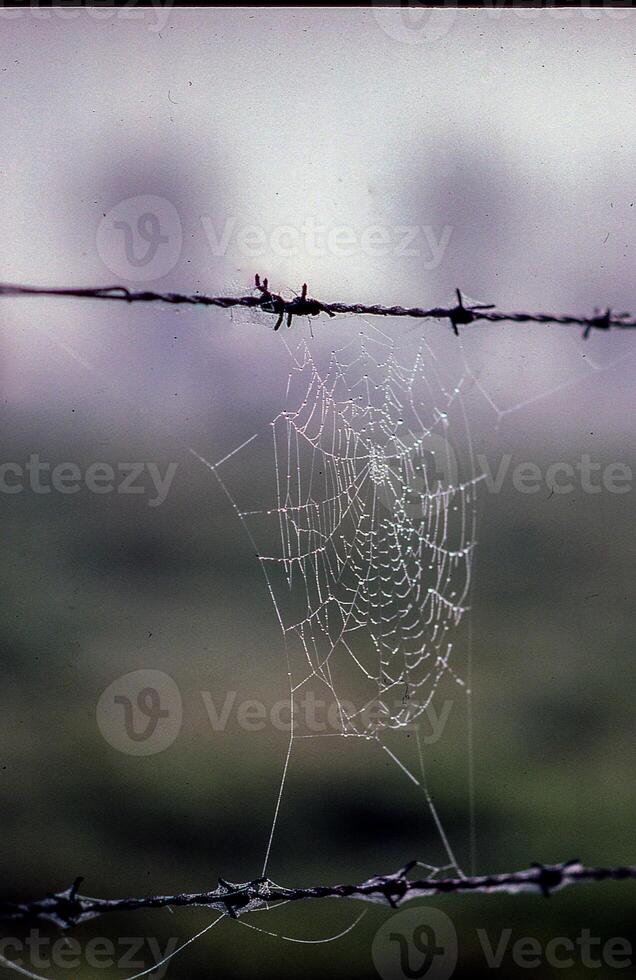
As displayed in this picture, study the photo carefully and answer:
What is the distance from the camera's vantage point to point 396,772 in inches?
289

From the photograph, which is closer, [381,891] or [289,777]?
[381,891]

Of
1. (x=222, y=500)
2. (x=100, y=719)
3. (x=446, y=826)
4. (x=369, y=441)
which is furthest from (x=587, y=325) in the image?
(x=222, y=500)

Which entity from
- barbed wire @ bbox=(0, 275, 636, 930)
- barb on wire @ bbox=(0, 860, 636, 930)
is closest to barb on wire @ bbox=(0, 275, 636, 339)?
barbed wire @ bbox=(0, 275, 636, 930)

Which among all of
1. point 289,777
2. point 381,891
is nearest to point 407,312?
point 381,891

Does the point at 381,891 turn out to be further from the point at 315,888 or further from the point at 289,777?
the point at 289,777

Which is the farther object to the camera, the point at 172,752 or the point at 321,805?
the point at 172,752

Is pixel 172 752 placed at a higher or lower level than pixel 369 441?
lower

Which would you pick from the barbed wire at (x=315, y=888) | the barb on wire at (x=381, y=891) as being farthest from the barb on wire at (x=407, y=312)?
the barb on wire at (x=381, y=891)

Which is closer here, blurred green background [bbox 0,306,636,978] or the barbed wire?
the barbed wire

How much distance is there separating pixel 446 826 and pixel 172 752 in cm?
248

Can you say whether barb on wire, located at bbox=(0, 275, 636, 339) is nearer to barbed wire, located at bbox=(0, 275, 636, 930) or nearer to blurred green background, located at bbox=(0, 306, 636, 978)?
barbed wire, located at bbox=(0, 275, 636, 930)

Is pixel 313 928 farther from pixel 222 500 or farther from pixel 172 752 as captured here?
pixel 222 500

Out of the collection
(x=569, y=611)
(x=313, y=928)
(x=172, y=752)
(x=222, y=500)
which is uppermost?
(x=222, y=500)

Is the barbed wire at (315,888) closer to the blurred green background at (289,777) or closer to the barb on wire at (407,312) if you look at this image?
the barb on wire at (407,312)
